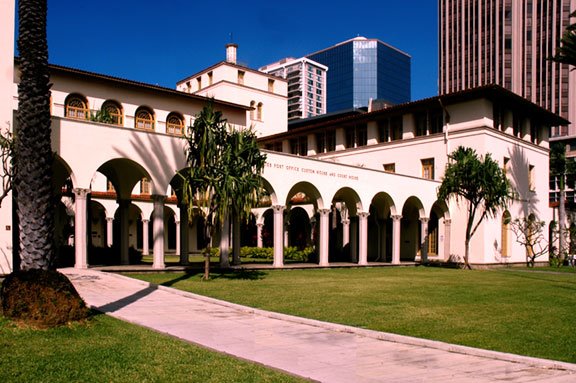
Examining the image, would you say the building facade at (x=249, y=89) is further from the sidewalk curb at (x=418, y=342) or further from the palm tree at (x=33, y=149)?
the palm tree at (x=33, y=149)

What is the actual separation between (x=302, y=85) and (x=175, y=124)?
153 m

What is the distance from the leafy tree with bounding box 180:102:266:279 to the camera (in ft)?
63.7

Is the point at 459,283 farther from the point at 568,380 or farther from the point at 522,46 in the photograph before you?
the point at 522,46

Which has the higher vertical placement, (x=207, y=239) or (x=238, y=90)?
(x=238, y=90)

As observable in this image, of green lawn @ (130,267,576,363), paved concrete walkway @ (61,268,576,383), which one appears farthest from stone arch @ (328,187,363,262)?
paved concrete walkway @ (61,268,576,383)

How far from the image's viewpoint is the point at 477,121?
35.8m

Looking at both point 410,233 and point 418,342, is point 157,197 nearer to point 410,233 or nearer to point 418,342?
point 418,342

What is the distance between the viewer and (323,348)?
9.37m

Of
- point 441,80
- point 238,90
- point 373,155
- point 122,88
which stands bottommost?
point 373,155

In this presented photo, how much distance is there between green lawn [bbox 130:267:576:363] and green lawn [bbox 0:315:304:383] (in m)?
4.35

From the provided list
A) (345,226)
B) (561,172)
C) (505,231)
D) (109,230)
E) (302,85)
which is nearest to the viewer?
(505,231)

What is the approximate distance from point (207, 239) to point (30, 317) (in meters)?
10.8

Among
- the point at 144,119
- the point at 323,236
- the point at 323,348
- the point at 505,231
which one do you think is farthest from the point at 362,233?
the point at 323,348

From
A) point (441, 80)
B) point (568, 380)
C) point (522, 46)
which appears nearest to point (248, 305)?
point (568, 380)
